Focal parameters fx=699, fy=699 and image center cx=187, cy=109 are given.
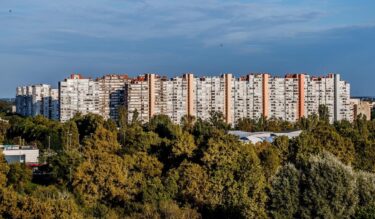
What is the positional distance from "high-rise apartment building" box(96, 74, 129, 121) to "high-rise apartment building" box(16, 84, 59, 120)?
4.75 meters

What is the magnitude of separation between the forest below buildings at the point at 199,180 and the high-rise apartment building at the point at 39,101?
3093 cm

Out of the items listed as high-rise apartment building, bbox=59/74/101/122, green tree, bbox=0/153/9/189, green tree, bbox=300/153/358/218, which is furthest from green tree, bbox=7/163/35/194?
high-rise apartment building, bbox=59/74/101/122

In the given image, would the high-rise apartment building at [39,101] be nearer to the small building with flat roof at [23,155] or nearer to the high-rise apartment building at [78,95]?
the high-rise apartment building at [78,95]

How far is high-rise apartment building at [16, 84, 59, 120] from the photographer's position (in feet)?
187

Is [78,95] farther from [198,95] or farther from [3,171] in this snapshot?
[3,171]

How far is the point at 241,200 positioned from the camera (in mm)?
19797

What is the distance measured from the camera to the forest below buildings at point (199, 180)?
17.3 meters

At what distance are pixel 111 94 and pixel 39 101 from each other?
12.1m

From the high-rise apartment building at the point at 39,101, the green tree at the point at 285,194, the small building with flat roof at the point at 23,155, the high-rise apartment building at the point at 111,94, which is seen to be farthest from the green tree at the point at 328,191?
the high-rise apartment building at the point at 39,101

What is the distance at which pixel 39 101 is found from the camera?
60906 millimetres

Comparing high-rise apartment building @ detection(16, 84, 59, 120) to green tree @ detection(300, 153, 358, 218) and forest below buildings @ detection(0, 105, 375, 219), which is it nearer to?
forest below buildings @ detection(0, 105, 375, 219)

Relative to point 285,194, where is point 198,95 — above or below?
above

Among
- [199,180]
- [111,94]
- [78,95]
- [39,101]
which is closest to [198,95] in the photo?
[111,94]

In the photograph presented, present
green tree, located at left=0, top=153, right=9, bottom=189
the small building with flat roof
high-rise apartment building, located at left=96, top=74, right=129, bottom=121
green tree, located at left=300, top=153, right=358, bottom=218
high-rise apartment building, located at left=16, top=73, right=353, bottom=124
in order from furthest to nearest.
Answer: high-rise apartment building, located at left=96, top=74, right=129, bottom=121, high-rise apartment building, located at left=16, top=73, right=353, bottom=124, the small building with flat roof, green tree, located at left=0, top=153, right=9, bottom=189, green tree, located at left=300, top=153, right=358, bottom=218
